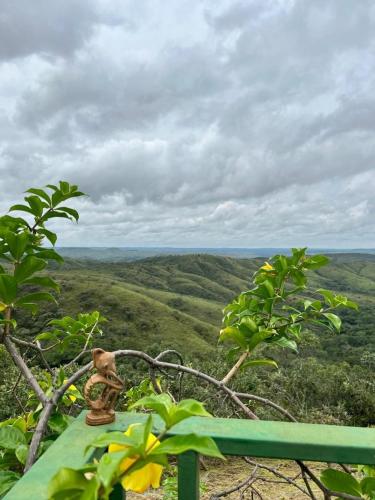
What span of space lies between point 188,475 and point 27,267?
861 mm

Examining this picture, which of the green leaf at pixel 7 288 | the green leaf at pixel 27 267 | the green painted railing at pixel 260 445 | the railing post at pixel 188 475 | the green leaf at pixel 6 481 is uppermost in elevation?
the green leaf at pixel 27 267

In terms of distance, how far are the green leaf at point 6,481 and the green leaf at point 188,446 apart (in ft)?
2.66

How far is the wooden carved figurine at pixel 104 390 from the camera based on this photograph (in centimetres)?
92

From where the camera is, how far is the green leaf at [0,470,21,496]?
1057 millimetres

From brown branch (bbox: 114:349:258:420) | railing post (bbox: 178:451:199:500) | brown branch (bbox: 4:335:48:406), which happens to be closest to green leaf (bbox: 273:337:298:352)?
brown branch (bbox: 114:349:258:420)

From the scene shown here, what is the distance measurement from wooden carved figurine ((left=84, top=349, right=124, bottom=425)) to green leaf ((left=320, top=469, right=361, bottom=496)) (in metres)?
0.54

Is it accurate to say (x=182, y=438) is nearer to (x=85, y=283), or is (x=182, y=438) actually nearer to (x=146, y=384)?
(x=146, y=384)

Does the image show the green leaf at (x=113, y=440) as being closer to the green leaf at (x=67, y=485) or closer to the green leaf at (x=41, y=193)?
the green leaf at (x=67, y=485)

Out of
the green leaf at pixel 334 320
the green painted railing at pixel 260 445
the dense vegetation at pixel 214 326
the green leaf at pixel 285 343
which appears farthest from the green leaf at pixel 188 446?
the dense vegetation at pixel 214 326

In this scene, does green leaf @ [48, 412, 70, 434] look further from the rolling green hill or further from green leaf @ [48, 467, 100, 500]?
the rolling green hill

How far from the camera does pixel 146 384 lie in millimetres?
2539

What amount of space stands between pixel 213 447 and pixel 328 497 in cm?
69

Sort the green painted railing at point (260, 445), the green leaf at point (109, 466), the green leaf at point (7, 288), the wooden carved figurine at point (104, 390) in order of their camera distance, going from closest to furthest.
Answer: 1. the green leaf at point (109, 466)
2. the green painted railing at point (260, 445)
3. the wooden carved figurine at point (104, 390)
4. the green leaf at point (7, 288)

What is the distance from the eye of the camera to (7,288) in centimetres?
130
